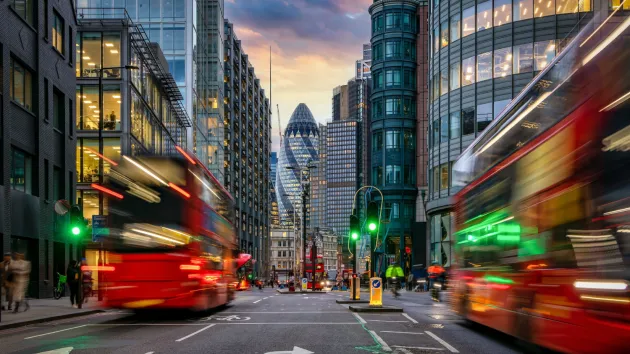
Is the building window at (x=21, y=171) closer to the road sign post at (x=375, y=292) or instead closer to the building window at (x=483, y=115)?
the road sign post at (x=375, y=292)

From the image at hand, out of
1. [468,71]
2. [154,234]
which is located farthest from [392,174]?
[154,234]

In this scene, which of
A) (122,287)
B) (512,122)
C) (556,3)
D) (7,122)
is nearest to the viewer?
(512,122)

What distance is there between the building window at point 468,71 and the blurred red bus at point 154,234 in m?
33.1

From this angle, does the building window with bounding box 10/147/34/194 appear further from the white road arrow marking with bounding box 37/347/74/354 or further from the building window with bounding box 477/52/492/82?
the building window with bounding box 477/52/492/82

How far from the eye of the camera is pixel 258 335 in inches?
574

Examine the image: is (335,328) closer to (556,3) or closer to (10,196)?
(10,196)

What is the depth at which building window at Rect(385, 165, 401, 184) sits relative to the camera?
7975 cm

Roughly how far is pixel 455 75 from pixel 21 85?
30108 mm

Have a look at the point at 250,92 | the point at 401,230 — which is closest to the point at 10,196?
the point at 401,230

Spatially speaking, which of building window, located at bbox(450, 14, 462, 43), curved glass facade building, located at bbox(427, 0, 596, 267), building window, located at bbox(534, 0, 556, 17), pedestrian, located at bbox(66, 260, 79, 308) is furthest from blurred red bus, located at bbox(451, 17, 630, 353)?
building window, located at bbox(450, 14, 462, 43)

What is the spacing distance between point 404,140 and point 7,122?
56.0 m

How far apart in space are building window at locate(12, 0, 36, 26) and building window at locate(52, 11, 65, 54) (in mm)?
3208

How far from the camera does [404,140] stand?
3142 inches

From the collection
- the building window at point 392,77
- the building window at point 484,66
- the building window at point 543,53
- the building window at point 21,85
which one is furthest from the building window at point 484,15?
the building window at point 392,77
